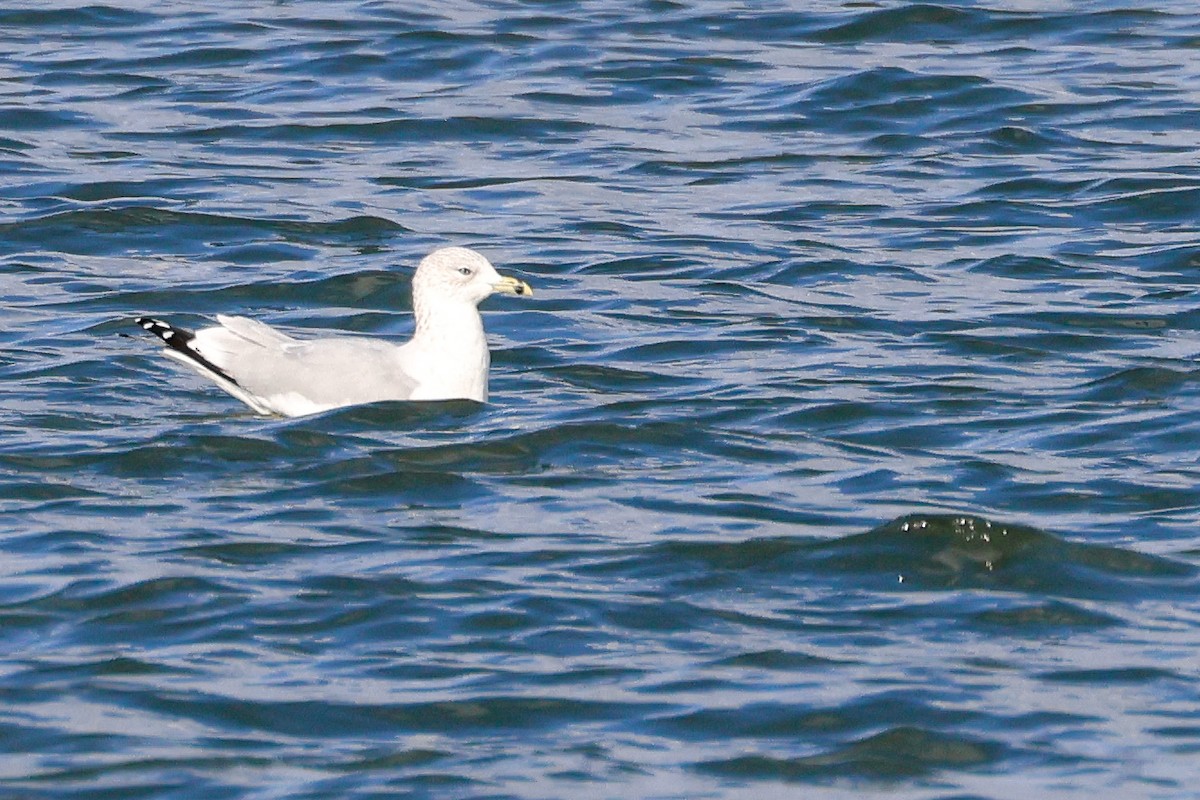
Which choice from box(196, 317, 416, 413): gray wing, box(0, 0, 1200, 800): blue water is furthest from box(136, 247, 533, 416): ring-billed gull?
box(0, 0, 1200, 800): blue water

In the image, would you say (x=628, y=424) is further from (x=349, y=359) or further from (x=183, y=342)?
(x=183, y=342)

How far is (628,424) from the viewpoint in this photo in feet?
35.0

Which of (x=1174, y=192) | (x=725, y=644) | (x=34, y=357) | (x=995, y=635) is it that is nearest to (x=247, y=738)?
(x=725, y=644)

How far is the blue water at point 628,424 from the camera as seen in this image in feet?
23.8

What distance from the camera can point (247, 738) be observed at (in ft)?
23.4

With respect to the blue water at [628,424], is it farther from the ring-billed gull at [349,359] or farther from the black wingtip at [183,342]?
the black wingtip at [183,342]

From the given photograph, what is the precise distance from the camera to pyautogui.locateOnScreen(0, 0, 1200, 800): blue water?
7254 mm

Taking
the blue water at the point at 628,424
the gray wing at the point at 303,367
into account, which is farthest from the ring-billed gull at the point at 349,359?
the blue water at the point at 628,424

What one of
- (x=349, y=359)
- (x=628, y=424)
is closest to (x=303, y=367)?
(x=349, y=359)

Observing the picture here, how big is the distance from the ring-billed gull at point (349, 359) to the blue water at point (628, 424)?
6.5 inches

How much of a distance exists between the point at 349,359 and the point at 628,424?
123 centimetres

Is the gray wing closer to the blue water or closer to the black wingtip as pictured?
the black wingtip

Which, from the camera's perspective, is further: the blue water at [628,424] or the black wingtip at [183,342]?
the black wingtip at [183,342]

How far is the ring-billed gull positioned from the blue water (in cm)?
16
